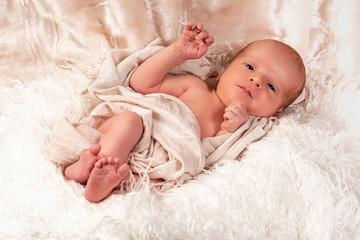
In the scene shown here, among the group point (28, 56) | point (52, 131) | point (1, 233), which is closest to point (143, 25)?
point (28, 56)

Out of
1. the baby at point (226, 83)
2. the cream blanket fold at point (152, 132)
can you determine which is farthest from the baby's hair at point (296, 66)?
the cream blanket fold at point (152, 132)

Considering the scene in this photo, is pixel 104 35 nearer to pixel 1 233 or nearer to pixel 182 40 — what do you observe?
pixel 182 40

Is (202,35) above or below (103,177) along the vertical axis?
above

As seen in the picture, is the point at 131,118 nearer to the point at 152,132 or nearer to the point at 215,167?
the point at 152,132

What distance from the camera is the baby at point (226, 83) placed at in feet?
4.50

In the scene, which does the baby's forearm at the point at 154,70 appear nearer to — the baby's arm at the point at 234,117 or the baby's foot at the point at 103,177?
the baby's arm at the point at 234,117

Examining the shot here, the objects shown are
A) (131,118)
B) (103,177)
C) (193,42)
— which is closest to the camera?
(103,177)

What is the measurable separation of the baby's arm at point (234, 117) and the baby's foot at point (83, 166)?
44 cm

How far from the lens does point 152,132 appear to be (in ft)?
4.40

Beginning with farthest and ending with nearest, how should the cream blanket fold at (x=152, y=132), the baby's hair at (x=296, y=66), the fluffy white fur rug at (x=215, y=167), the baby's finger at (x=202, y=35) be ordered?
the baby's hair at (x=296, y=66) < the baby's finger at (x=202, y=35) < the cream blanket fold at (x=152, y=132) < the fluffy white fur rug at (x=215, y=167)

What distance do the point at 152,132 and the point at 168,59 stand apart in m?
0.24

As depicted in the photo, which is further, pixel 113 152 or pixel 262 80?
pixel 262 80

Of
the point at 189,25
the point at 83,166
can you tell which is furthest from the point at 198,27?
the point at 83,166

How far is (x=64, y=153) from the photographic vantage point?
121cm
